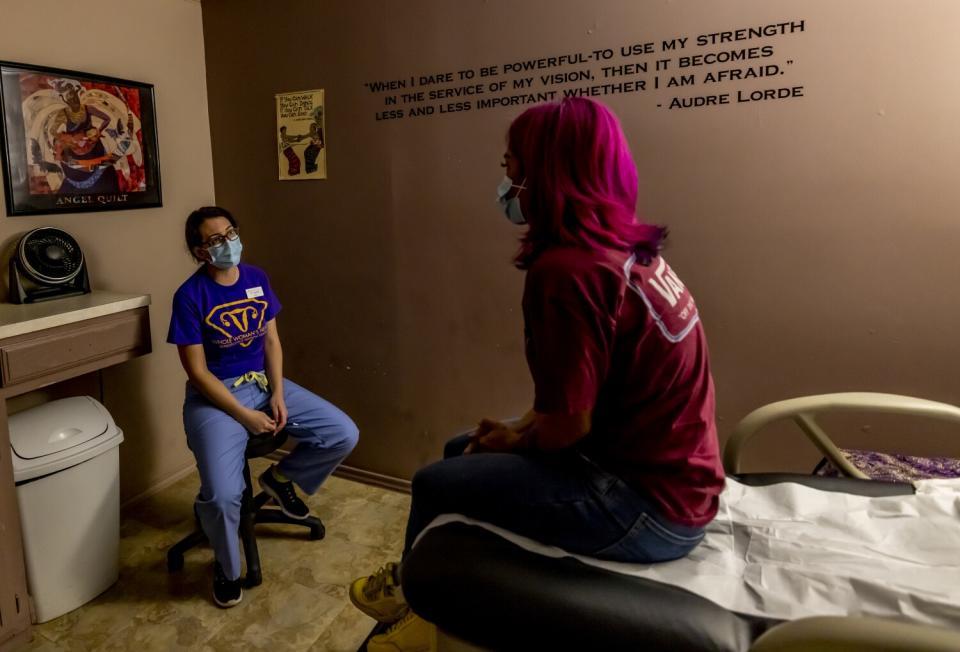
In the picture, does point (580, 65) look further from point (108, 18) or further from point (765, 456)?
point (108, 18)

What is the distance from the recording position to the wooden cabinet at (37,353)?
5.56ft

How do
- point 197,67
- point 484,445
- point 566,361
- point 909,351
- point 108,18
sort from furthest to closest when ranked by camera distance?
point 197,67 < point 108,18 < point 909,351 < point 484,445 < point 566,361

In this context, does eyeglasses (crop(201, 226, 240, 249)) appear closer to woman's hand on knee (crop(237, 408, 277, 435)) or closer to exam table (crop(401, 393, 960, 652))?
woman's hand on knee (crop(237, 408, 277, 435))

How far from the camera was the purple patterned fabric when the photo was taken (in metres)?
1.64

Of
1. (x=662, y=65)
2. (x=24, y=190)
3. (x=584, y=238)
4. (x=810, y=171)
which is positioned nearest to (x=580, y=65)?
(x=662, y=65)

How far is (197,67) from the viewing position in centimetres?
265

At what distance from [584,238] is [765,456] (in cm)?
127

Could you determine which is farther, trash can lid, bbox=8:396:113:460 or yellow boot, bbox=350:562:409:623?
trash can lid, bbox=8:396:113:460

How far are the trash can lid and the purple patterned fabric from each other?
209cm

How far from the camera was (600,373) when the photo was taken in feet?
3.65

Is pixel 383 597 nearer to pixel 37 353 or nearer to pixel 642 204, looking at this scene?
pixel 37 353

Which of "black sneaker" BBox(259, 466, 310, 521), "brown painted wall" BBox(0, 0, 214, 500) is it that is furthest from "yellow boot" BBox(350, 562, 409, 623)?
"brown painted wall" BBox(0, 0, 214, 500)

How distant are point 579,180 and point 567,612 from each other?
2.45 ft

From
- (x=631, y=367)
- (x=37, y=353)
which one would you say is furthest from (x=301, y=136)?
(x=631, y=367)
